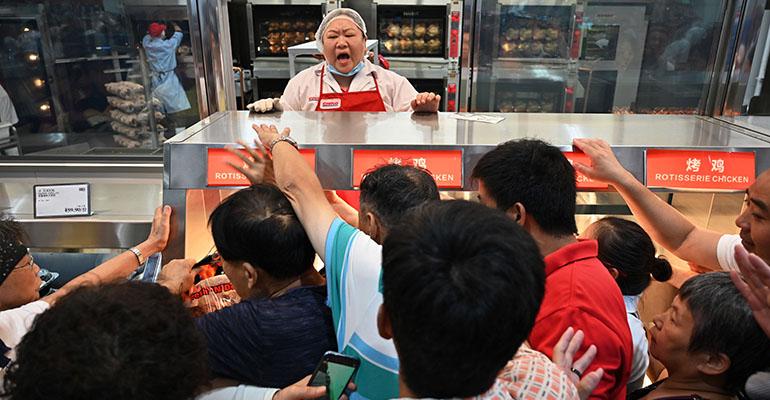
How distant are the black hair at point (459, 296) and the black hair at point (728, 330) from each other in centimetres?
55

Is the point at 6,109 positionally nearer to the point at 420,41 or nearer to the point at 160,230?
the point at 160,230

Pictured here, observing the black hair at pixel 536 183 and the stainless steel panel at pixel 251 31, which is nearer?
the black hair at pixel 536 183

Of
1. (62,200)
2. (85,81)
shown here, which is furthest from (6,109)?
(62,200)

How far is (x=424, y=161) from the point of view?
1.11 m

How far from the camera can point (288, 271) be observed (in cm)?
90

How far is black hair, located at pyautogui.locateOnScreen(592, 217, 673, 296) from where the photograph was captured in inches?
47.2

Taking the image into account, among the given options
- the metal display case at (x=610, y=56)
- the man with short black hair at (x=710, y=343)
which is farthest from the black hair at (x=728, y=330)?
the metal display case at (x=610, y=56)

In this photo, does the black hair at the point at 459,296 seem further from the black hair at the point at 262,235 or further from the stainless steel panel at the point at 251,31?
the stainless steel panel at the point at 251,31

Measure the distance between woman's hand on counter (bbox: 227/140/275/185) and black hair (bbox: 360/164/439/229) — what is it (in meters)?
0.22

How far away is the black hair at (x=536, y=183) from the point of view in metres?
0.92

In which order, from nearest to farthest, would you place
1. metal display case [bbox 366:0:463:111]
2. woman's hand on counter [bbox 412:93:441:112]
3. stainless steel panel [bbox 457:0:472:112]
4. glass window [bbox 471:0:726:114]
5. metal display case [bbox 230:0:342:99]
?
woman's hand on counter [bbox 412:93:441:112]
stainless steel panel [bbox 457:0:472:112]
glass window [bbox 471:0:726:114]
metal display case [bbox 366:0:463:111]
metal display case [bbox 230:0:342:99]

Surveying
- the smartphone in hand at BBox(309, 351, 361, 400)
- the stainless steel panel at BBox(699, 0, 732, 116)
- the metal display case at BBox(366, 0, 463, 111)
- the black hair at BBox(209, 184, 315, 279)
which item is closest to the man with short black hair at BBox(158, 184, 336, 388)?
the black hair at BBox(209, 184, 315, 279)

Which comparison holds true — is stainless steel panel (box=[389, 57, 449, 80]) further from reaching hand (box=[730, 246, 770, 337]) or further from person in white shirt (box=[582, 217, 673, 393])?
reaching hand (box=[730, 246, 770, 337])

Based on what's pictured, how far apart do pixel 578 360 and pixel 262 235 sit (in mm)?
546
